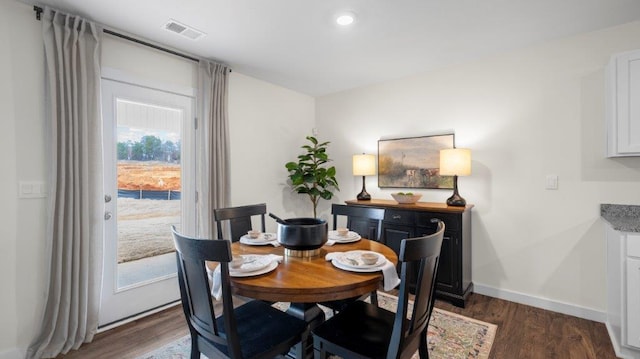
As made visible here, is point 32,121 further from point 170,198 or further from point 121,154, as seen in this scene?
point 170,198

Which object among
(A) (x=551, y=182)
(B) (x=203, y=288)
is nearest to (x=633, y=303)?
(A) (x=551, y=182)

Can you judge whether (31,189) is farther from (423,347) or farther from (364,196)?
(364,196)

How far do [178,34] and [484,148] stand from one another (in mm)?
3241

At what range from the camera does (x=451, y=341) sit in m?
2.22

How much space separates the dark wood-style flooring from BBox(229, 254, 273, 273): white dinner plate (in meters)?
1.31

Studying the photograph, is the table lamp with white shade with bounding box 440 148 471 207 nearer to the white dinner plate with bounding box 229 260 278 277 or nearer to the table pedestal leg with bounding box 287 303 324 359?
the table pedestal leg with bounding box 287 303 324 359

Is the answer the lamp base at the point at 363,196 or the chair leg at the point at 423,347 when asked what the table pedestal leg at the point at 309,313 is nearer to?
the chair leg at the point at 423,347

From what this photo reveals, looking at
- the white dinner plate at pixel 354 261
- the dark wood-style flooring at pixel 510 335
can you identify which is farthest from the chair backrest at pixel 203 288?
the dark wood-style flooring at pixel 510 335

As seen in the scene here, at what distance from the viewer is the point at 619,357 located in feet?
6.64

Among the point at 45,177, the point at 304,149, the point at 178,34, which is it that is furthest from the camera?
the point at 304,149

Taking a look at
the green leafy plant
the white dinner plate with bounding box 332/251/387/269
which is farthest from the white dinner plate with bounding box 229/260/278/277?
the green leafy plant

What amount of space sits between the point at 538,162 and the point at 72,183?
4066 mm

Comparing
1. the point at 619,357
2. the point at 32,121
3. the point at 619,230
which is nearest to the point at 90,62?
the point at 32,121

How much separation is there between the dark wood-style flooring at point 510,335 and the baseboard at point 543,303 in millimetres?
53
